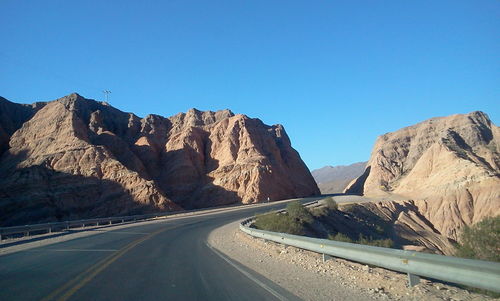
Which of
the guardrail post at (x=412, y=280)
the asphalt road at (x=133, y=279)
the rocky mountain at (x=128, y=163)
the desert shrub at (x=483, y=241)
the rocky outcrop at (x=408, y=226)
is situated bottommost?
the rocky outcrop at (x=408, y=226)

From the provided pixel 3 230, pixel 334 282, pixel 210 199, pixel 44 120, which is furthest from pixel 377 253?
pixel 44 120

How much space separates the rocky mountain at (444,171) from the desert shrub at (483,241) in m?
25.1

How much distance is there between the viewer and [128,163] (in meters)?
63.8

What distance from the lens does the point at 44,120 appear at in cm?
6194

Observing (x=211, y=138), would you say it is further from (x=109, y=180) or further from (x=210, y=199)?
(x=109, y=180)

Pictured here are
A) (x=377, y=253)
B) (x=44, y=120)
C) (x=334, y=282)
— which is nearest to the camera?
(x=377, y=253)

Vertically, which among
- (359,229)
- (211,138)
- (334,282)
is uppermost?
(211,138)

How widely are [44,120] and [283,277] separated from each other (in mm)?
63223

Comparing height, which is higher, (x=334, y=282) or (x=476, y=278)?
(x=476, y=278)

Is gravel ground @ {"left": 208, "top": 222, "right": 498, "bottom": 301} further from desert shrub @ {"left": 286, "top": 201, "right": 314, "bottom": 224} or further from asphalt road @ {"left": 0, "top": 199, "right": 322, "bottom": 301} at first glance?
desert shrub @ {"left": 286, "top": 201, "right": 314, "bottom": 224}

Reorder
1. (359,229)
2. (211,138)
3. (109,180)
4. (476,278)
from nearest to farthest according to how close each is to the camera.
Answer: (476,278) → (359,229) → (109,180) → (211,138)

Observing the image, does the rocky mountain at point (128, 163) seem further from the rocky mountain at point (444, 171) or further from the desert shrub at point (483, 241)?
the desert shrub at point (483, 241)

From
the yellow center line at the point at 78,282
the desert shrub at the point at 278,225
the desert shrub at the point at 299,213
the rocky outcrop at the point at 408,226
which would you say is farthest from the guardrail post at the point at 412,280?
the rocky outcrop at the point at 408,226

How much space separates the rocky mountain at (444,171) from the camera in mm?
46244
